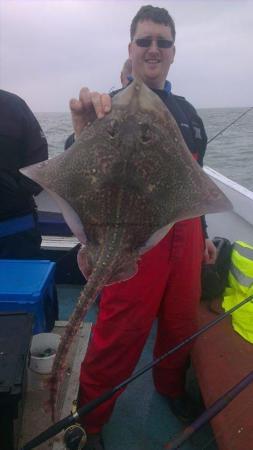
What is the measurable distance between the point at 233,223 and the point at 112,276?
3.65 metres

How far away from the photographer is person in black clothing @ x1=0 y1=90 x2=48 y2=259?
357 cm

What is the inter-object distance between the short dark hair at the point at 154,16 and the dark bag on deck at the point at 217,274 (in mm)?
1965

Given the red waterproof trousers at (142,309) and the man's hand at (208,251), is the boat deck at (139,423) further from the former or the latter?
the man's hand at (208,251)

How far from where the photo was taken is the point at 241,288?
334 cm

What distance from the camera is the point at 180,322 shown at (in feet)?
8.94

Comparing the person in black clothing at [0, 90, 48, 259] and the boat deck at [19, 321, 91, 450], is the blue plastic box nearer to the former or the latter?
the boat deck at [19, 321, 91, 450]

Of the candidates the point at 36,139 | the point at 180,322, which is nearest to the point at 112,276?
the point at 180,322

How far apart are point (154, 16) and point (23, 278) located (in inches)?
78.8

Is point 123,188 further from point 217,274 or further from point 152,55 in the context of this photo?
point 217,274

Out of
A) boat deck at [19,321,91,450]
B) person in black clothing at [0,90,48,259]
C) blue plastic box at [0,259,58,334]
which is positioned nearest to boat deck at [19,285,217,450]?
boat deck at [19,321,91,450]

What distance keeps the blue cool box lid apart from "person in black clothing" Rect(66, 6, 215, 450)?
625mm

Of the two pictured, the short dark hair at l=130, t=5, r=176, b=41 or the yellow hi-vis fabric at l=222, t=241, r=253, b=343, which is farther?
the yellow hi-vis fabric at l=222, t=241, r=253, b=343

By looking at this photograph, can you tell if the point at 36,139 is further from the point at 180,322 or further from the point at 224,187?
the point at 224,187

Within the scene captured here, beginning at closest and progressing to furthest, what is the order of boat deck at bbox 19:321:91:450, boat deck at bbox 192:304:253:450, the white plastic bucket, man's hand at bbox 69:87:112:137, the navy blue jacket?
man's hand at bbox 69:87:112:137 → boat deck at bbox 192:304:253:450 → boat deck at bbox 19:321:91:450 → the white plastic bucket → the navy blue jacket
